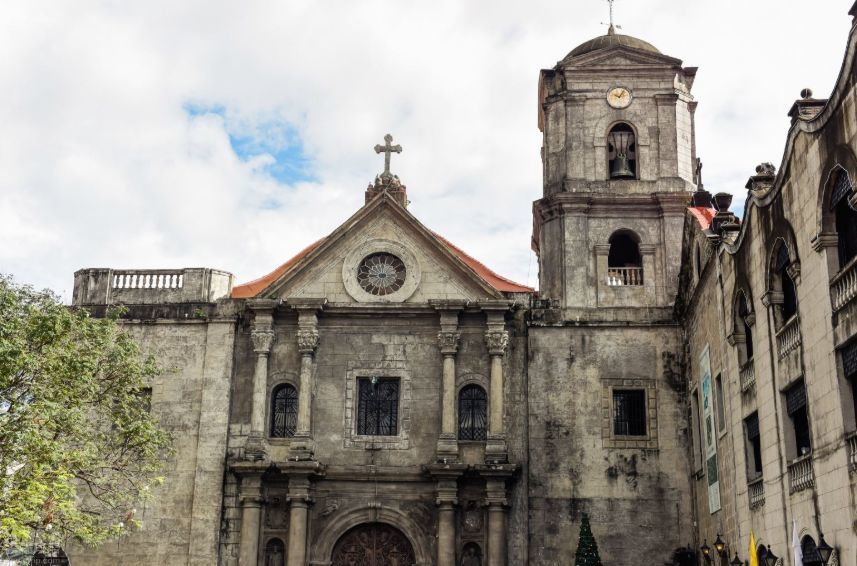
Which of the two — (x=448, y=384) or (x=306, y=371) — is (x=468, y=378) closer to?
(x=448, y=384)

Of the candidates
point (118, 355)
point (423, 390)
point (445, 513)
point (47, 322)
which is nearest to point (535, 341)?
point (423, 390)

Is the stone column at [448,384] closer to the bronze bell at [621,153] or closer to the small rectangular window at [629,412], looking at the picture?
the small rectangular window at [629,412]

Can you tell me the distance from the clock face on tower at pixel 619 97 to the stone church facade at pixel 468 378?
61mm

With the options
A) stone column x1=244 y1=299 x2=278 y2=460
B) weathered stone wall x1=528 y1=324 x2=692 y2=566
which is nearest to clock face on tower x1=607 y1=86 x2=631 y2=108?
weathered stone wall x1=528 y1=324 x2=692 y2=566

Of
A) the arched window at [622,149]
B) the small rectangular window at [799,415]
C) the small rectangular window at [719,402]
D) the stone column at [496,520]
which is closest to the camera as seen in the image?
the small rectangular window at [799,415]

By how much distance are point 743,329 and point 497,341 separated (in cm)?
760

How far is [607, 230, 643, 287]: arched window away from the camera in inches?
1064

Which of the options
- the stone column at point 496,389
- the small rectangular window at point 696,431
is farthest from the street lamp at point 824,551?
the stone column at point 496,389

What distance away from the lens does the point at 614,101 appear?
93.1 ft

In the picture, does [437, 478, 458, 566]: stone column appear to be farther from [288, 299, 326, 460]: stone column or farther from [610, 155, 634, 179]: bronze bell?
[610, 155, 634, 179]: bronze bell

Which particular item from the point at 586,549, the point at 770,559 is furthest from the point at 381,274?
the point at 770,559

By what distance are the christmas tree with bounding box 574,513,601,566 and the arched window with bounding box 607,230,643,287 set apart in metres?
6.61

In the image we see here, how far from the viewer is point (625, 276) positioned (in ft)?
88.9

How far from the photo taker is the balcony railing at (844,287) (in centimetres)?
1356
